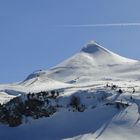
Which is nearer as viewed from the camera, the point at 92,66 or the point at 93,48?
the point at 92,66

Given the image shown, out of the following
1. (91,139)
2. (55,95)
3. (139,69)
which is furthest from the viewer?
(139,69)

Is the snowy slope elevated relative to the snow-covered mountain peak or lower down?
lower down

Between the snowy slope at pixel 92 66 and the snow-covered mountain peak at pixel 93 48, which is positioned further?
the snow-covered mountain peak at pixel 93 48

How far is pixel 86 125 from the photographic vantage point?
238ft

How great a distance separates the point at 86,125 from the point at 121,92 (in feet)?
31.6

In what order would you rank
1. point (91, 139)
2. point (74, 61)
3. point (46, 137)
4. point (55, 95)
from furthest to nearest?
point (74, 61)
point (55, 95)
point (46, 137)
point (91, 139)

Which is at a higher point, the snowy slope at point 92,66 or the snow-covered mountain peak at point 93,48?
the snow-covered mountain peak at point 93,48

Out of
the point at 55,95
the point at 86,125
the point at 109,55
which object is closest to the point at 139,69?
the point at 109,55

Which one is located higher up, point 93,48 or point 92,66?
point 93,48

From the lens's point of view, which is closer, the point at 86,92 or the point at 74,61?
the point at 86,92

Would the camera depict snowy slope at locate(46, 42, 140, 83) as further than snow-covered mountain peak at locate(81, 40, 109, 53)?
No

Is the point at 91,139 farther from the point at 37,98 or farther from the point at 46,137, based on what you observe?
the point at 37,98

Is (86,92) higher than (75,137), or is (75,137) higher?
(86,92)

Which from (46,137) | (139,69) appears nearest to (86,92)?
(46,137)
